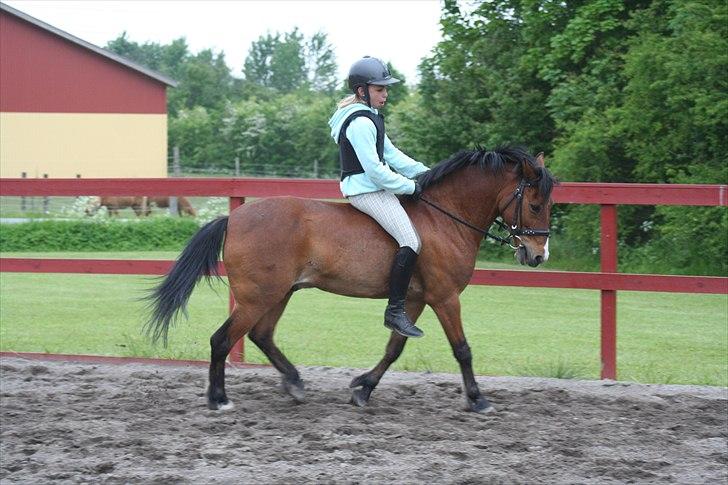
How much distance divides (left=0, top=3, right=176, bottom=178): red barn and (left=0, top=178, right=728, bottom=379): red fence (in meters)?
27.9

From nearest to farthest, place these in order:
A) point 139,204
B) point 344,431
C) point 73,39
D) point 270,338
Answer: point 344,431 → point 270,338 → point 139,204 → point 73,39

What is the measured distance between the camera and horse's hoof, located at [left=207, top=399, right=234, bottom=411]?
6.22 meters

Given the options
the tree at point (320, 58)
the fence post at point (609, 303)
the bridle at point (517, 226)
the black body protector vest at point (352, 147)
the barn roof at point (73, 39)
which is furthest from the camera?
the tree at point (320, 58)

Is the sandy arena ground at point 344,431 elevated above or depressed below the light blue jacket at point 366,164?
below

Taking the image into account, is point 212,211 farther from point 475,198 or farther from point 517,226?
point 517,226

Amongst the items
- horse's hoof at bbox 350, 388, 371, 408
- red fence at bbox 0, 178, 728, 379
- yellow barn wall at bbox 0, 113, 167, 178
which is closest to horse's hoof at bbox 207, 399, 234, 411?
horse's hoof at bbox 350, 388, 371, 408

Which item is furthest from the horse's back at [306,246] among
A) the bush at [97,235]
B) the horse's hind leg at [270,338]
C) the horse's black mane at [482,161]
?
the bush at [97,235]

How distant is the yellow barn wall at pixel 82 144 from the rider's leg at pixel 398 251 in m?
30.0

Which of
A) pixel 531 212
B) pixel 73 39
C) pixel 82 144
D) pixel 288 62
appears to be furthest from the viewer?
pixel 288 62

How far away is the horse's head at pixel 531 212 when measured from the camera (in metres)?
6.38

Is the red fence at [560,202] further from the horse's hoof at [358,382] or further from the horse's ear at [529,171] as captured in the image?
the horse's hoof at [358,382]

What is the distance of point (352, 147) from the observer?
6.37 m

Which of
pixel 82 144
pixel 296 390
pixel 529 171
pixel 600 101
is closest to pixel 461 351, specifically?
pixel 296 390

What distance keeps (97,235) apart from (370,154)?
47.0ft
